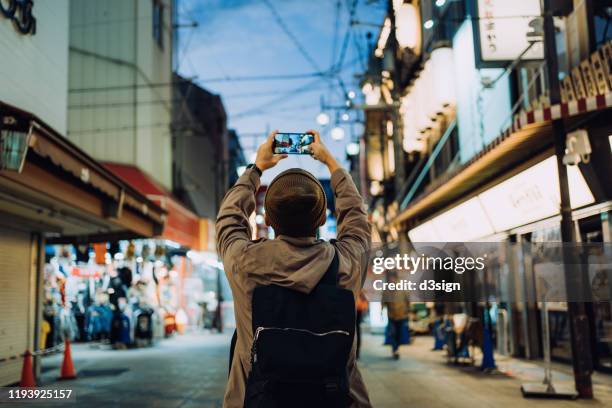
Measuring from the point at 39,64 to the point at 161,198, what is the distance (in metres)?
11.2

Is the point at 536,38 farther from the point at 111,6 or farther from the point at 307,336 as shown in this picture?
the point at 111,6

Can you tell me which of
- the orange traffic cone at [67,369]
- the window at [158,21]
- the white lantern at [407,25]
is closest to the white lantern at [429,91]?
the white lantern at [407,25]

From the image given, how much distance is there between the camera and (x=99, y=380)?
1320 cm

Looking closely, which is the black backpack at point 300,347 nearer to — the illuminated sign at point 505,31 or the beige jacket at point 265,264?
the beige jacket at point 265,264

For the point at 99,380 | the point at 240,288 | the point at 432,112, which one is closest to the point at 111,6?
the point at 432,112

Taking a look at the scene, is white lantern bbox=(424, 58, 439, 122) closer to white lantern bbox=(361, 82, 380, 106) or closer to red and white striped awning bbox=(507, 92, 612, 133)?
white lantern bbox=(361, 82, 380, 106)

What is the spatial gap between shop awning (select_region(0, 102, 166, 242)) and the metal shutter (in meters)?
0.39

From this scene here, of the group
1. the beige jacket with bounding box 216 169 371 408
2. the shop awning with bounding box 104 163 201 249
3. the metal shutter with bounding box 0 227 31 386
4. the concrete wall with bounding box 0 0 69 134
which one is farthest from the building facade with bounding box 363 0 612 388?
the metal shutter with bounding box 0 227 31 386

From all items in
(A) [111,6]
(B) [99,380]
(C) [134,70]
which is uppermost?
(A) [111,6]

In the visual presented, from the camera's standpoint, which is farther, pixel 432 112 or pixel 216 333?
pixel 216 333

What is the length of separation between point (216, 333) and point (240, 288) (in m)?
27.7

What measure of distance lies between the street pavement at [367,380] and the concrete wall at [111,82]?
316 inches

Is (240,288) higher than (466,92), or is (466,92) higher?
(466,92)

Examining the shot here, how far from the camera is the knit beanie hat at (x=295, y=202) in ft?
8.95
